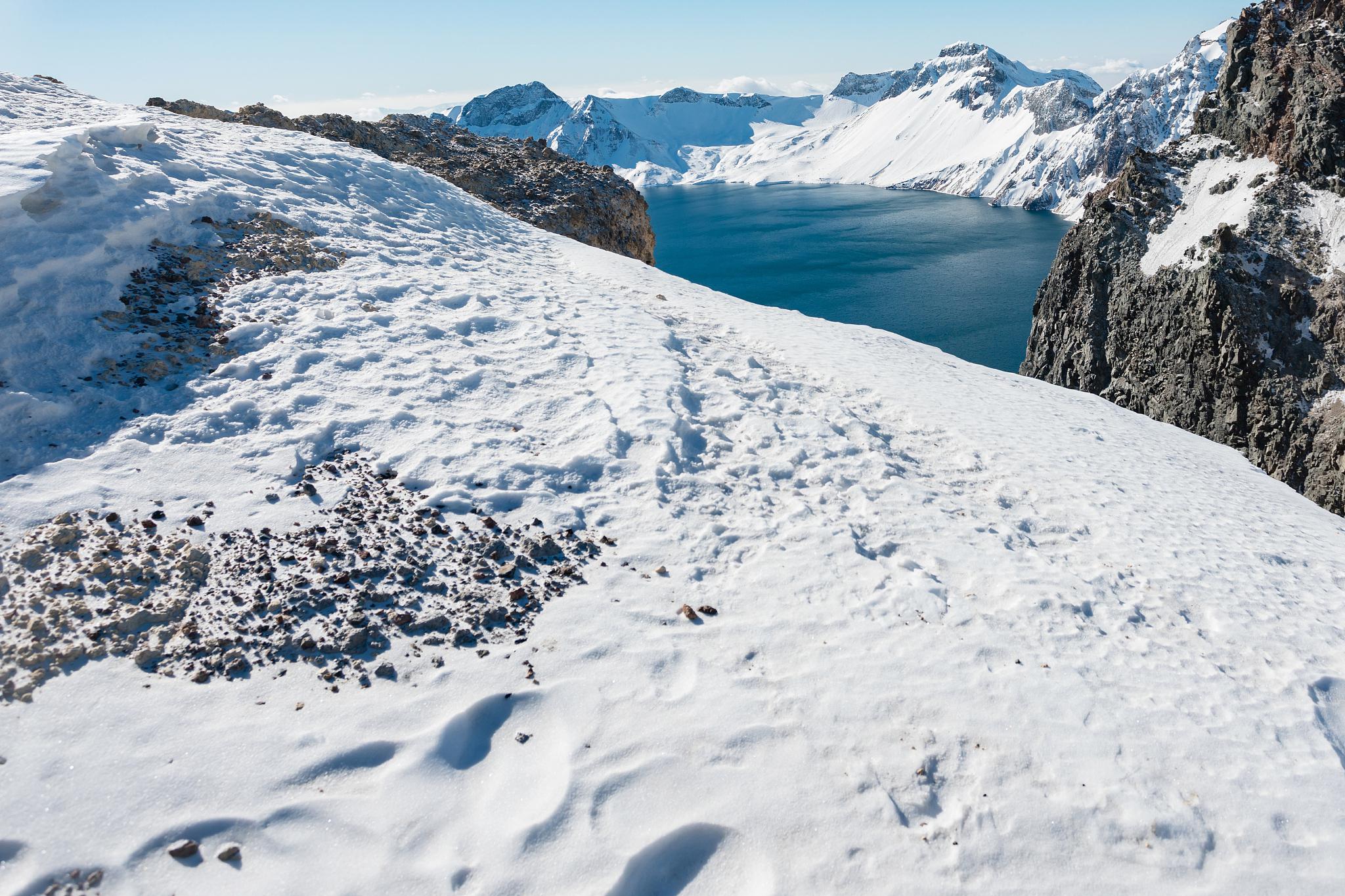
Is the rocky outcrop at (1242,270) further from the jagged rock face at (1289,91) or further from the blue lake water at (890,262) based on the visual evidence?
the blue lake water at (890,262)

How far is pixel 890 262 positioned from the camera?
254 feet

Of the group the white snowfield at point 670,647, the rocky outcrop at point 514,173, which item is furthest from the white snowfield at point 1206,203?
the rocky outcrop at point 514,173

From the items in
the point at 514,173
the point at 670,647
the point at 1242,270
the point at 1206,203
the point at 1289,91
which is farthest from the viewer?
the point at 1206,203

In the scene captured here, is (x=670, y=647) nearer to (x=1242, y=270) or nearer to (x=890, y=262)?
(x=1242, y=270)

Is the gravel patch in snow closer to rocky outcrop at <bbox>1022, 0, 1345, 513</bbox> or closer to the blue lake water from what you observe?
rocky outcrop at <bbox>1022, 0, 1345, 513</bbox>

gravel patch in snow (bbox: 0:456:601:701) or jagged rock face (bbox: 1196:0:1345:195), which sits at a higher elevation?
jagged rock face (bbox: 1196:0:1345:195)

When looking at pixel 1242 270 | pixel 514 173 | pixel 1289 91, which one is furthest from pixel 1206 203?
pixel 514 173

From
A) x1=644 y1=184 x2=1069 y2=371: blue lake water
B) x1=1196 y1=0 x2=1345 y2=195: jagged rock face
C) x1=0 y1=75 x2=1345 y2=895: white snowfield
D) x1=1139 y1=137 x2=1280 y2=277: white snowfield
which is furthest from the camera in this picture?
x1=644 y1=184 x2=1069 y2=371: blue lake water

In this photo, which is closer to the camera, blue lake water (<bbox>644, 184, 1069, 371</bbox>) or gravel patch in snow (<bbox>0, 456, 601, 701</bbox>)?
gravel patch in snow (<bbox>0, 456, 601, 701</bbox>)

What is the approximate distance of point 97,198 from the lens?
1055cm

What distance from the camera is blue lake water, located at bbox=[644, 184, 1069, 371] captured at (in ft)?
176

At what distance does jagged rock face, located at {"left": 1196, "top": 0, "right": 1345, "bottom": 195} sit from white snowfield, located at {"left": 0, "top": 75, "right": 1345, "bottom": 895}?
23.4 metres

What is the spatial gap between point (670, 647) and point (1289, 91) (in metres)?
39.1

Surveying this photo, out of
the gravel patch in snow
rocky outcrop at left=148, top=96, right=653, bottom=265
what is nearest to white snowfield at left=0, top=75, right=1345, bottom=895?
the gravel patch in snow
